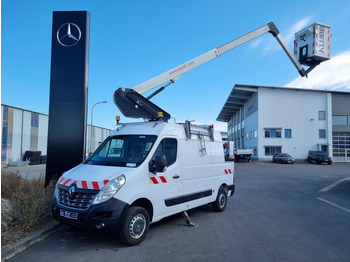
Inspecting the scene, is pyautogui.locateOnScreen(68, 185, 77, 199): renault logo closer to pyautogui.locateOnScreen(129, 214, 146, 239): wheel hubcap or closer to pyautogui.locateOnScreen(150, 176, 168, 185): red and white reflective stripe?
pyautogui.locateOnScreen(129, 214, 146, 239): wheel hubcap

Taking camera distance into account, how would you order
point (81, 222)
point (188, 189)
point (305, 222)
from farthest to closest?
point (305, 222) → point (188, 189) → point (81, 222)

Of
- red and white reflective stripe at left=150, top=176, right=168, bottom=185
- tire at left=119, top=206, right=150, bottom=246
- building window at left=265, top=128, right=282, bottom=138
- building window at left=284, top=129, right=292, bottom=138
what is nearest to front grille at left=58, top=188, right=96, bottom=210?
tire at left=119, top=206, right=150, bottom=246

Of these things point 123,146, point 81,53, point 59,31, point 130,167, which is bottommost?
point 130,167

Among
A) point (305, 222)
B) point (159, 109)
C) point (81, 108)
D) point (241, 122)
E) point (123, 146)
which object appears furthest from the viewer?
point (241, 122)

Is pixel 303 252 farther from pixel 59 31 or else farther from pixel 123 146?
pixel 59 31

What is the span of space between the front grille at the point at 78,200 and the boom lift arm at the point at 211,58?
4749 millimetres

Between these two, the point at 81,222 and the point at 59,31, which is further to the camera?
the point at 59,31

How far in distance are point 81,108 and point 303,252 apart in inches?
279

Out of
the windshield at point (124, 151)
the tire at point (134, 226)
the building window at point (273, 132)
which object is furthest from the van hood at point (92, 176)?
the building window at point (273, 132)

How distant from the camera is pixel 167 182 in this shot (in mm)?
5570

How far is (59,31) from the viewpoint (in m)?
8.62

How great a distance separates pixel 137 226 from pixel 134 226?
0.25 feet

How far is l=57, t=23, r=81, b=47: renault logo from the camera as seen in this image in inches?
338

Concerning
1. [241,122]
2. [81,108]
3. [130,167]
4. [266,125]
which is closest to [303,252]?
[130,167]
